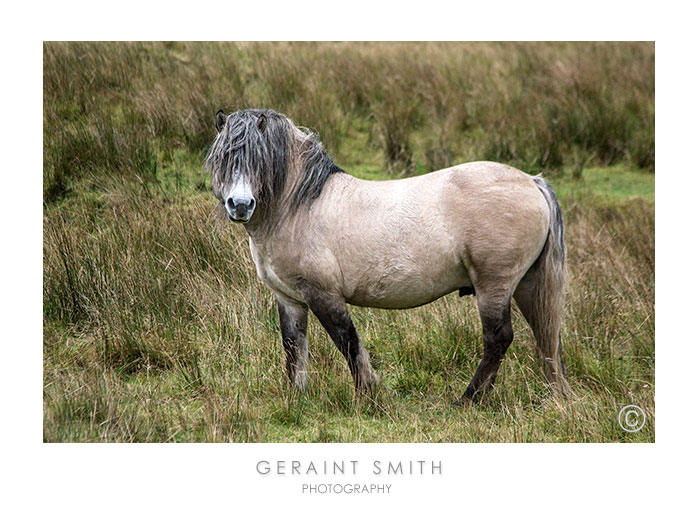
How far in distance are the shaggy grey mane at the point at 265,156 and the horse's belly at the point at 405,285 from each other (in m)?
0.69

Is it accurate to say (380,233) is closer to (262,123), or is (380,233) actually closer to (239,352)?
(262,123)

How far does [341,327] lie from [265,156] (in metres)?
1.19

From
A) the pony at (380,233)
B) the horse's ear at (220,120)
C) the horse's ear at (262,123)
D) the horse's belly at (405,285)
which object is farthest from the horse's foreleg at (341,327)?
the horse's ear at (220,120)

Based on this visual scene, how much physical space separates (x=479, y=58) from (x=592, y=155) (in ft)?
8.73

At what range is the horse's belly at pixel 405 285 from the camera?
4.54m

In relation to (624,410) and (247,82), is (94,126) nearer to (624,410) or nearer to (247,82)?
(247,82)

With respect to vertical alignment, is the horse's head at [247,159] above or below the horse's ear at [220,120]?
below

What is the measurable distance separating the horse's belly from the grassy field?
636 mm

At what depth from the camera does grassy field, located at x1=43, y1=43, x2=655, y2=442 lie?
464 cm

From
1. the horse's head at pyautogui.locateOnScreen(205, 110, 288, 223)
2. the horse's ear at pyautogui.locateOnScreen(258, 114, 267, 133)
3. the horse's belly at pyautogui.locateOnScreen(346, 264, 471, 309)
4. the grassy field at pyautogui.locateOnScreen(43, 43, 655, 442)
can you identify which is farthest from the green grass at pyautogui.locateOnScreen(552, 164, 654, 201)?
the horse's ear at pyautogui.locateOnScreen(258, 114, 267, 133)

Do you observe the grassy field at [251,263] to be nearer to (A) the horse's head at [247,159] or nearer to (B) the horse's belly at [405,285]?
(B) the horse's belly at [405,285]

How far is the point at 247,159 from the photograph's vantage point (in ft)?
13.8

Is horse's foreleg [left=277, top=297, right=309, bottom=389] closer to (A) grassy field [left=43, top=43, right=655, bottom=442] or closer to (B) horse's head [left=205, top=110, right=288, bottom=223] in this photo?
(A) grassy field [left=43, top=43, right=655, bottom=442]

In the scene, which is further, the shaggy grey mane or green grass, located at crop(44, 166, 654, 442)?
green grass, located at crop(44, 166, 654, 442)
